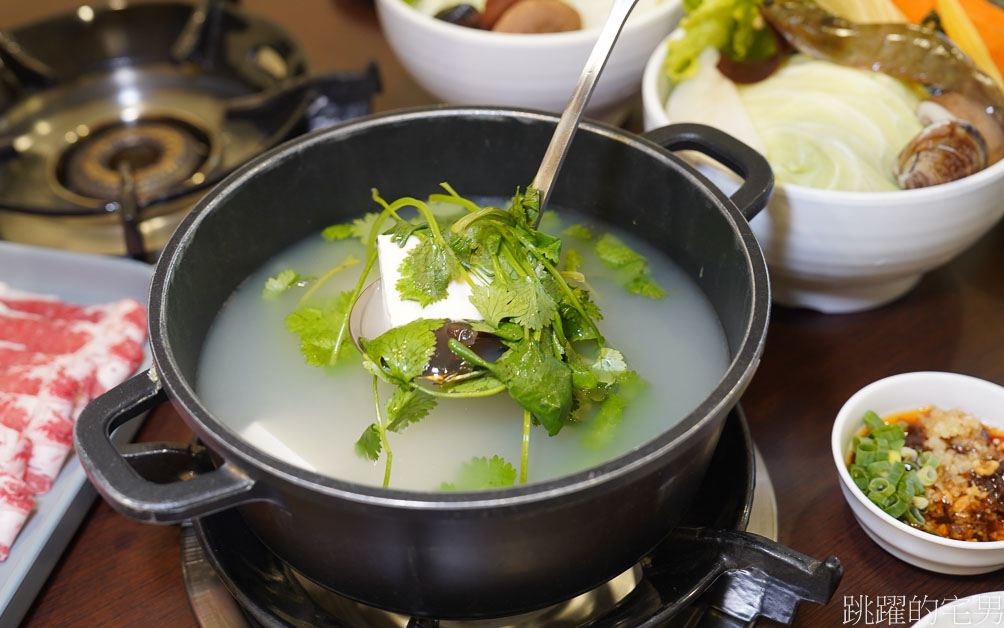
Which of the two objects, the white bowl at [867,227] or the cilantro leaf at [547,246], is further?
the white bowl at [867,227]

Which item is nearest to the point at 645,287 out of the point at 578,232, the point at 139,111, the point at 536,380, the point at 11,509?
the point at 578,232

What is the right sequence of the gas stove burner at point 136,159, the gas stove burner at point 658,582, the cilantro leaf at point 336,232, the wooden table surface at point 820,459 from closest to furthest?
the gas stove burner at point 658,582
the wooden table surface at point 820,459
the cilantro leaf at point 336,232
the gas stove burner at point 136,159

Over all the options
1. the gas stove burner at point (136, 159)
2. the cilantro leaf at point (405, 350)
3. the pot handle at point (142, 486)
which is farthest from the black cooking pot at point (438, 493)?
the gas stove burner at point (136, 159)

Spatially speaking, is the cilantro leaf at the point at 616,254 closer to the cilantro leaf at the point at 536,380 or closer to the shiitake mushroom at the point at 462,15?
the cilantro leaf at the point at 536,380

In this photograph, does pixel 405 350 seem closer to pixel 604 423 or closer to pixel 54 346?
pixel 604 423

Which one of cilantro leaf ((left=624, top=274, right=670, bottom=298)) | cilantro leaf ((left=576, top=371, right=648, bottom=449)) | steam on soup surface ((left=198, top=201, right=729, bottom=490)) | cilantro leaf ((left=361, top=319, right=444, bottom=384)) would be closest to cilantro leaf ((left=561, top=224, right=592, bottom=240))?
steam on soup surface ((left=198, top=201, right=729, bottom=490))

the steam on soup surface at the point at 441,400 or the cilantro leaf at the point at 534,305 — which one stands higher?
the cilantro leaf at the point at 534,305

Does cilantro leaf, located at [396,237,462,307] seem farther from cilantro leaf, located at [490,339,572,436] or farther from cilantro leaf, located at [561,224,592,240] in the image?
cilantro leaf, located at [561,224,592,240]
